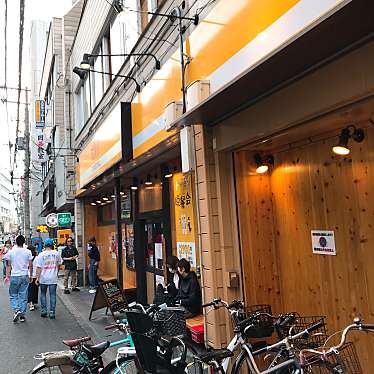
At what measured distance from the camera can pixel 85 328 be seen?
8.55 meters

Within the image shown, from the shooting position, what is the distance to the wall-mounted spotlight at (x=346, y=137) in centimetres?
423

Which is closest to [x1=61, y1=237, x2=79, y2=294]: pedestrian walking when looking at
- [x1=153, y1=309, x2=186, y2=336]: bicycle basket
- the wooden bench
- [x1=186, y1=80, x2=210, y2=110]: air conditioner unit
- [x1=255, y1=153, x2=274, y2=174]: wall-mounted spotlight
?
the wooden bench

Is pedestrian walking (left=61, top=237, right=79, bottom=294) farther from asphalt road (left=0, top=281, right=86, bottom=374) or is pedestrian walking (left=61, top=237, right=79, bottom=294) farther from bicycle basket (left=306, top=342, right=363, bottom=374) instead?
bicycle basket (left=306, top=342, right=363, bottom=374)

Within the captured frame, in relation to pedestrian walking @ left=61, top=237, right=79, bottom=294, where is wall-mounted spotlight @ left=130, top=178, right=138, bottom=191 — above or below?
above

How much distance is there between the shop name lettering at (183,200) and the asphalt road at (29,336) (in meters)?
3.27

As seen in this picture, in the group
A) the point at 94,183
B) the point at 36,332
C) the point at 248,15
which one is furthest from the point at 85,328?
the point at 248,15

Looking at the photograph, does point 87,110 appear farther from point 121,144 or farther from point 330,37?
point 330,37

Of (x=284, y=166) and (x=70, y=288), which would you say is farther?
(x=70, y=288)

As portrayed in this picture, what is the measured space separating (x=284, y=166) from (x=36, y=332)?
6264mm

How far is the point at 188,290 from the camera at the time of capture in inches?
246

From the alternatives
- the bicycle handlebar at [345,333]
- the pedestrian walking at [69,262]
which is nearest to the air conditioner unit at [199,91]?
the bicycle handlebar at [345,333]

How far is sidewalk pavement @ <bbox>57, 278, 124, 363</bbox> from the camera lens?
7558 millimetres

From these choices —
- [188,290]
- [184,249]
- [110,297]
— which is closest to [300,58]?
[188,290]

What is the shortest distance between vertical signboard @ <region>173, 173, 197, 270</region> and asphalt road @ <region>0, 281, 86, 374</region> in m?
2.77
